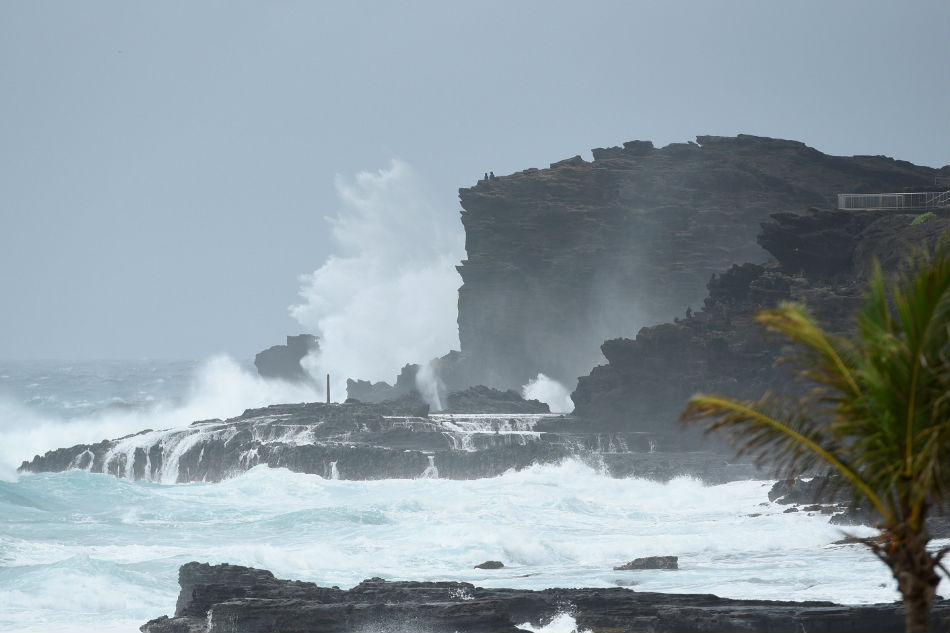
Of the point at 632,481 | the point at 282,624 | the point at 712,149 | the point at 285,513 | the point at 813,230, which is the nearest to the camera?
the point at 282,624

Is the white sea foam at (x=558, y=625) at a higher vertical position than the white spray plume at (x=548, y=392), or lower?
lower

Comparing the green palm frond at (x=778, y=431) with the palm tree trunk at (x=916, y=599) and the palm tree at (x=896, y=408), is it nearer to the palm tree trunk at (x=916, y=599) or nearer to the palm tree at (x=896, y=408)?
the palm tree at (x=896, y=408)

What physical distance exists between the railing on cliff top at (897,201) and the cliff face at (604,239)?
1635cm

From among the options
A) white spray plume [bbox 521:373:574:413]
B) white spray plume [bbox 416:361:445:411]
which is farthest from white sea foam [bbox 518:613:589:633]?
white spray plume [bbox 416:361:445:411]

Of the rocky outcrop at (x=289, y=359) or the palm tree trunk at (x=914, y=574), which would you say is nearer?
the palm tree trunk at (x=914, y=574)

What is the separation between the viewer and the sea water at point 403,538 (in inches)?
756

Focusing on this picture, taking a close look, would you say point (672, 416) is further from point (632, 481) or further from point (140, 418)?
point (140, 418)

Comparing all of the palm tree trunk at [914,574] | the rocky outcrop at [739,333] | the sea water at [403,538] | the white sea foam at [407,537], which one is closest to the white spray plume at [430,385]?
the rocky outcrop at [739,333]

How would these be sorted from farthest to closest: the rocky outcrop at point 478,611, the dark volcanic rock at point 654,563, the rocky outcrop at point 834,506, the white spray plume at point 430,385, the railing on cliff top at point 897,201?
the white spray plume at point 430,385 < the railing on cliff top at point 897,201 < the rocky outcrop at point 834,506 < the dark volcanic rock at point 654,563 < the rocky outcrop at point 478,611

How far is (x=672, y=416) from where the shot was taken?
159ft

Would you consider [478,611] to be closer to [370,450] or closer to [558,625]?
[558,625]

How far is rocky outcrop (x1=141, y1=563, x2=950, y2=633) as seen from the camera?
13906 mm

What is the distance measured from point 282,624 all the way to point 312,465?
1106 inches

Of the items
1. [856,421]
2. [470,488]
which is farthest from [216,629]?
[470,488]
